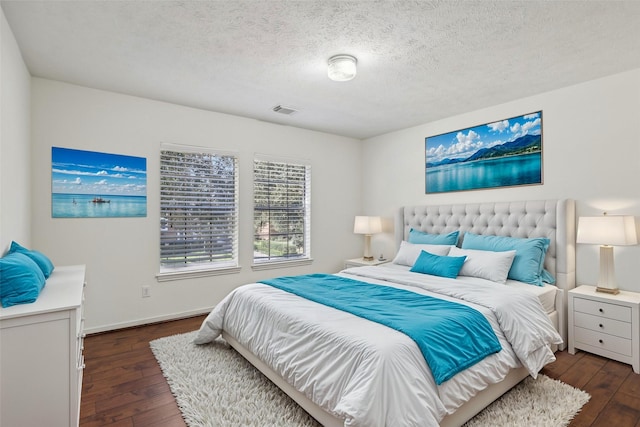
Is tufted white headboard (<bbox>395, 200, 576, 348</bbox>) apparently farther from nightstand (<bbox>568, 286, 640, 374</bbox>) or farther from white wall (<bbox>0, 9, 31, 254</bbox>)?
white wall (<bbox>0, 9, 31, 254</bbox>)

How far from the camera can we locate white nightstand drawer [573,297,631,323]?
8.65 ft

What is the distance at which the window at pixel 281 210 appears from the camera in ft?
14.5

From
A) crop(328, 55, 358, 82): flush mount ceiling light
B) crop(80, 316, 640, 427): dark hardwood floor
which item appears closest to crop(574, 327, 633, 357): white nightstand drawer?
crop(80, 316, 640, 427): dark hardwood floor

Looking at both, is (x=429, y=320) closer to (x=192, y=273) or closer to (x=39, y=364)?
(x=39, y=364)

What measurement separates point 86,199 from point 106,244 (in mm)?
488

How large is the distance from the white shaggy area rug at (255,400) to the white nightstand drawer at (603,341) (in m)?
0.75

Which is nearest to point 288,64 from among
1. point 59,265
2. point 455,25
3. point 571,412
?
point 455,25

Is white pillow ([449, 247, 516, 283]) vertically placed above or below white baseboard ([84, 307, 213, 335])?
above

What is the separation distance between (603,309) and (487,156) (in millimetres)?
1873

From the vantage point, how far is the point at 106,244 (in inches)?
133

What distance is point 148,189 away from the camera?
11.8 ft

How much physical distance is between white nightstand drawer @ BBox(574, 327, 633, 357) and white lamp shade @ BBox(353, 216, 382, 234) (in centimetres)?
256

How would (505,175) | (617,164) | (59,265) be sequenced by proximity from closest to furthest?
(617,164), (59,265), (505,175)

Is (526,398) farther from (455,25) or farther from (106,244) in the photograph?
(106,244)
